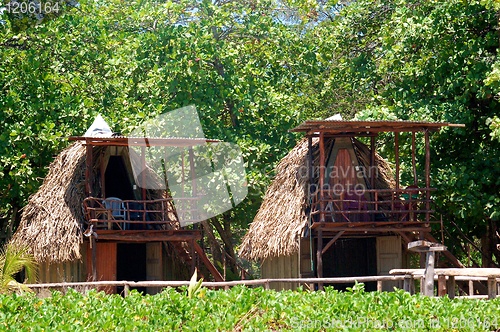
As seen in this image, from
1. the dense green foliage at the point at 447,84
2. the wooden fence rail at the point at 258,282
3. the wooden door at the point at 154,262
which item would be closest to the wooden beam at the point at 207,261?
the wooden door at the point at 154,262

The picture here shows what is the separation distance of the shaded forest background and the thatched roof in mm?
618

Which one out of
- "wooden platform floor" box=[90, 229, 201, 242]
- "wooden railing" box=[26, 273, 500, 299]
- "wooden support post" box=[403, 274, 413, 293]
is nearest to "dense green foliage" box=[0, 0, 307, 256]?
"wooden platform floor" box=[90, 229, 201, 242]

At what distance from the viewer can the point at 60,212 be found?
18.8 metres

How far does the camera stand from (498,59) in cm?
1775

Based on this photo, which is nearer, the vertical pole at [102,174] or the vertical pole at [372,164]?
the vertical pole at [102,174]

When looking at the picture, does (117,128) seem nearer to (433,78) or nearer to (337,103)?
(337,103)

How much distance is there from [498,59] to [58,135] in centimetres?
923

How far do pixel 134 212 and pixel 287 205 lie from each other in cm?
325

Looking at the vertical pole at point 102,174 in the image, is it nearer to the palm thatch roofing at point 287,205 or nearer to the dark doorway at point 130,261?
the dark doorway at point 130,261

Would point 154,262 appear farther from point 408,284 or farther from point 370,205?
point 408,284

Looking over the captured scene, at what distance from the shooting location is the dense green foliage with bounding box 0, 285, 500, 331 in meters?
10.3

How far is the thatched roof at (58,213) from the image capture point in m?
18.4

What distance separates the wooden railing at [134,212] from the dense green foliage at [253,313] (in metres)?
6.32

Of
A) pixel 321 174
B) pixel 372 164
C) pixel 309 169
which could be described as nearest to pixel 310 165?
pixel 309 169
